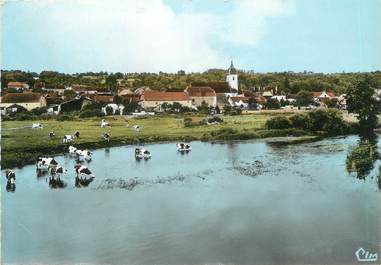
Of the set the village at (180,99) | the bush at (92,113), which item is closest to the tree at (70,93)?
the village at (180,99)

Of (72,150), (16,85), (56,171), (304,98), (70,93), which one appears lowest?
(56,171)

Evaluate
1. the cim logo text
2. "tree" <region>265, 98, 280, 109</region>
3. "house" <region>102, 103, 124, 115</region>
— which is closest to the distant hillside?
"tree" <region>265, 98, 280, 109</region>

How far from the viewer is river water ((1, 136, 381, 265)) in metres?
6.07

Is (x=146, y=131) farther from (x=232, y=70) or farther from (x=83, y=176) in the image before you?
(x=232, y=70)

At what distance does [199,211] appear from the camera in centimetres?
663

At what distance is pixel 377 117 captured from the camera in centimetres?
754

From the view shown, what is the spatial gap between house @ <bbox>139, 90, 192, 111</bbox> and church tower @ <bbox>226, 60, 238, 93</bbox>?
0.65 metres

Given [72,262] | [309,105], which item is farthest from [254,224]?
[309,105]

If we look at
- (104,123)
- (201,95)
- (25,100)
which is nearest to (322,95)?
(201,95)

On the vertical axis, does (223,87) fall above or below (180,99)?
above

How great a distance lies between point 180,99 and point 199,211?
2086 millimetres

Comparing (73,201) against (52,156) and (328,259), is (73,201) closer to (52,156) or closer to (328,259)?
(52,156)

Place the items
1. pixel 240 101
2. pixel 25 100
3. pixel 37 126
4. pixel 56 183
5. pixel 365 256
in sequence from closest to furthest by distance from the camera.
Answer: pixel 365 256 < pixel 56 183 < pixel 25 100 < pixel 37 126 < pixel 240 101

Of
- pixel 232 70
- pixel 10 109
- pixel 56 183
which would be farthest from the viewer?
pixel 232 70
